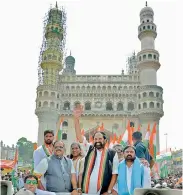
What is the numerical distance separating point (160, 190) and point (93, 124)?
35.6 meters

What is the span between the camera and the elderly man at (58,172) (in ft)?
14.4

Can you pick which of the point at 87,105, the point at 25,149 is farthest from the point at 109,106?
the point at 25,149

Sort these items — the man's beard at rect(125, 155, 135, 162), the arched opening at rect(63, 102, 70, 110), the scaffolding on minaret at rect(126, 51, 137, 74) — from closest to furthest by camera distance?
the man's beard at rect(125, 155, 135, 162) → the arched opening at rect(63, 102, 70, 110) → the scaffolding on minaret at rect(126, 51, 137, 74)

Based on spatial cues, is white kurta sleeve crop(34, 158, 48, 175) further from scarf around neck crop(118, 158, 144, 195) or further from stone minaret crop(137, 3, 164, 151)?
stone minaret crop(137, 3, 164, 151)

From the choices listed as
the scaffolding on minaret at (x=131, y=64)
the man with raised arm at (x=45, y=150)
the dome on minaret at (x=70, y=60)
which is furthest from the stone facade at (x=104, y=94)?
the man with raised arm at (x=45, y=150)

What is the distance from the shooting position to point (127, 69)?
51750mm

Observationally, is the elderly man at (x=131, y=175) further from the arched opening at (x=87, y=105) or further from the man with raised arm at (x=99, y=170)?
the arched opening at (x=87, y=105)

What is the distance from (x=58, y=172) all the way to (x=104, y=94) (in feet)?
115

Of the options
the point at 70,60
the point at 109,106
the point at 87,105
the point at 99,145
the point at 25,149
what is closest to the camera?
the point at 99,145

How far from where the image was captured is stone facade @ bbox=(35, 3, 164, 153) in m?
36.7

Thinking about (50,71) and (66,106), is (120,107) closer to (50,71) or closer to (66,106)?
(66,106)

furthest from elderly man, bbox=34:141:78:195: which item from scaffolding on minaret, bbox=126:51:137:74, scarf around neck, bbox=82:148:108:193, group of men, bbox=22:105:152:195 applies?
scaffolding on minaret, bbox=126:51:137:74

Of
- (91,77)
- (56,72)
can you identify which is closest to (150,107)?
(91,77)

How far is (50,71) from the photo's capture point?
39.3 m
